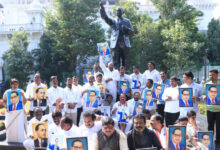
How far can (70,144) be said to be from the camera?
4102 mm

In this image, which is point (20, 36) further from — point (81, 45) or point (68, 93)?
point (68, 93)

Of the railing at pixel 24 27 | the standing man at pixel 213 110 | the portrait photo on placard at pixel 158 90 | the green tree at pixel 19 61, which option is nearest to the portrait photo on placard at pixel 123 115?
the portrait photo on placard at pixel 158 90

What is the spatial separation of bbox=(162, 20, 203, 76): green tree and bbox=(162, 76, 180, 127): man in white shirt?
1549 cm

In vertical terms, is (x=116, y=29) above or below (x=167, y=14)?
below

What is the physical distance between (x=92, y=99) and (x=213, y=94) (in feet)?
10.5

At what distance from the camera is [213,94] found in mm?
5770

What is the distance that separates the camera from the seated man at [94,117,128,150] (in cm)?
419

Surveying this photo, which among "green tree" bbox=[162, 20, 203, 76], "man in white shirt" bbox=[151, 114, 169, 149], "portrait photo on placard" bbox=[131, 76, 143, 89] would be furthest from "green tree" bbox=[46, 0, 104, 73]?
"man in white shirt" bbox=[151, 114, 169, 149]

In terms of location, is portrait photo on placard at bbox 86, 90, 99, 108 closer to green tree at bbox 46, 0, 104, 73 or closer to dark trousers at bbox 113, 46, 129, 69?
dark trousers at bbox 113, 46, 129, 69

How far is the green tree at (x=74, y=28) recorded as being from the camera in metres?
23.5

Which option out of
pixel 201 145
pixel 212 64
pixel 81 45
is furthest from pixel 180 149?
pixel 212 64

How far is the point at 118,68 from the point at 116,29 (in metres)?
1.36

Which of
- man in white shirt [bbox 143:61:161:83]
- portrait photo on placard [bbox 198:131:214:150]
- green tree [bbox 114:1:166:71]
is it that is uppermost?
green tree [bbox 114:1:166:71]

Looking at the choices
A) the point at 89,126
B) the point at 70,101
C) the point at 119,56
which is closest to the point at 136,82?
the point at 119,56
